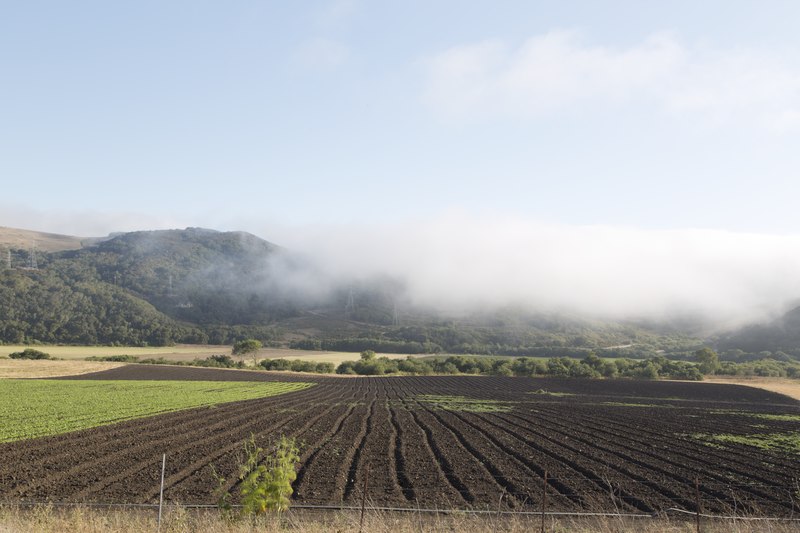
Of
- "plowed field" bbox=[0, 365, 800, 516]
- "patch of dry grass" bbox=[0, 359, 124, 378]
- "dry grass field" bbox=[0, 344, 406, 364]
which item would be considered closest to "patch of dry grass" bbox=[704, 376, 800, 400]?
"plowed field" bbox=[0, 365, 800, 516]

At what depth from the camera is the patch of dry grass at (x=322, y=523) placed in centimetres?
1088

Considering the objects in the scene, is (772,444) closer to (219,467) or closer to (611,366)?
(219,467)

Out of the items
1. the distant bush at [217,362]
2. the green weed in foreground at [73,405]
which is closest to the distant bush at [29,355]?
the distant bush at [217,362]

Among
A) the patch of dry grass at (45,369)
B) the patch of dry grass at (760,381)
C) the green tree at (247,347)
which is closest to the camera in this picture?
the patch of dry grass at (45,369)

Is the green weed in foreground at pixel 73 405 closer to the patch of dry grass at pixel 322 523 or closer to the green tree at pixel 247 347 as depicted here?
the patch of dry grass at pixel 322 523

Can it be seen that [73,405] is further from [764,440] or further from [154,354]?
[154,354]

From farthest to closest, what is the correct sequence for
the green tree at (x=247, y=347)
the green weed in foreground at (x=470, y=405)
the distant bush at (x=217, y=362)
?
1. the green tree at (x=247, y=347)
2. the distant bush at (x=217, y=362)
3. the green weed in foreground at (x=470, y=405)

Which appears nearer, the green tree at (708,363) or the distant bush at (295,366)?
the green tree at (708,363)

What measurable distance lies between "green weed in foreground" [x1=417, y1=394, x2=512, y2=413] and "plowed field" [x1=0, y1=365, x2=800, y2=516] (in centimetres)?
342

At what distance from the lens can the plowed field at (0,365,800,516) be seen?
17.5 meters

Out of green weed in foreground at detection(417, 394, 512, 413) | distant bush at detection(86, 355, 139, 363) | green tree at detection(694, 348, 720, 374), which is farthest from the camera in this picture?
green tree at detection(694, 348, 720, 374)

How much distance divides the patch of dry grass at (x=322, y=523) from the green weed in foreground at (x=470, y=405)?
33.2 metres

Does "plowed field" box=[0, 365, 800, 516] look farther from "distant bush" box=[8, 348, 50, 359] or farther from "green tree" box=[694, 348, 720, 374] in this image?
"distant bush" box=[8, 348, 50, 359]

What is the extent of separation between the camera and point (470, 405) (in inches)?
2124
